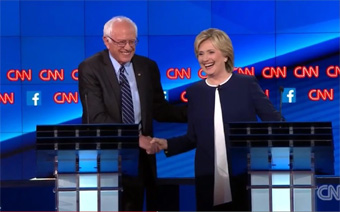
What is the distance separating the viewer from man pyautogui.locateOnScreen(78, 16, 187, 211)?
423 centimetres

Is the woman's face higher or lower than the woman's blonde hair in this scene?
lower

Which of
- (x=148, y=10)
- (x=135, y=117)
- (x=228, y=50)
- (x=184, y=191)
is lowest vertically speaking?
(x=184, y=191)

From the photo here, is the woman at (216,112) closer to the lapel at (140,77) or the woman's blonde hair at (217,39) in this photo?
the woman's blonde hair at (217,39)

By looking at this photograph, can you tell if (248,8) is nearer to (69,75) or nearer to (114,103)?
(69,75)

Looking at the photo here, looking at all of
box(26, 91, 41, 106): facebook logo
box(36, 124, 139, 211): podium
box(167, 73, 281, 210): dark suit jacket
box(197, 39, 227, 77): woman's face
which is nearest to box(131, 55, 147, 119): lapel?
box(167, 73, 281, 210): dark suit jacket

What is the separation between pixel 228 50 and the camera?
385 centimetres

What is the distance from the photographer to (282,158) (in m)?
3.04

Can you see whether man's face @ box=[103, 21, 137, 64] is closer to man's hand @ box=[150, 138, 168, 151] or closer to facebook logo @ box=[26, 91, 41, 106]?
man's hand @ box=[150, 138, 168, 151]

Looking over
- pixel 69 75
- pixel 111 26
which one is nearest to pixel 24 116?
pixel 69 75

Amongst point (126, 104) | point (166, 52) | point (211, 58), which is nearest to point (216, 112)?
point (211, 58)

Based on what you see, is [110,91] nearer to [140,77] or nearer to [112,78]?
[112,78]

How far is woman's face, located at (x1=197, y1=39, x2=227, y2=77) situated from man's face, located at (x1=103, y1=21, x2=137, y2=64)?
69 cm

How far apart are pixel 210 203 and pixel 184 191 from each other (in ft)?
6.53

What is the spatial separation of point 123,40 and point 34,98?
→ 190cm
